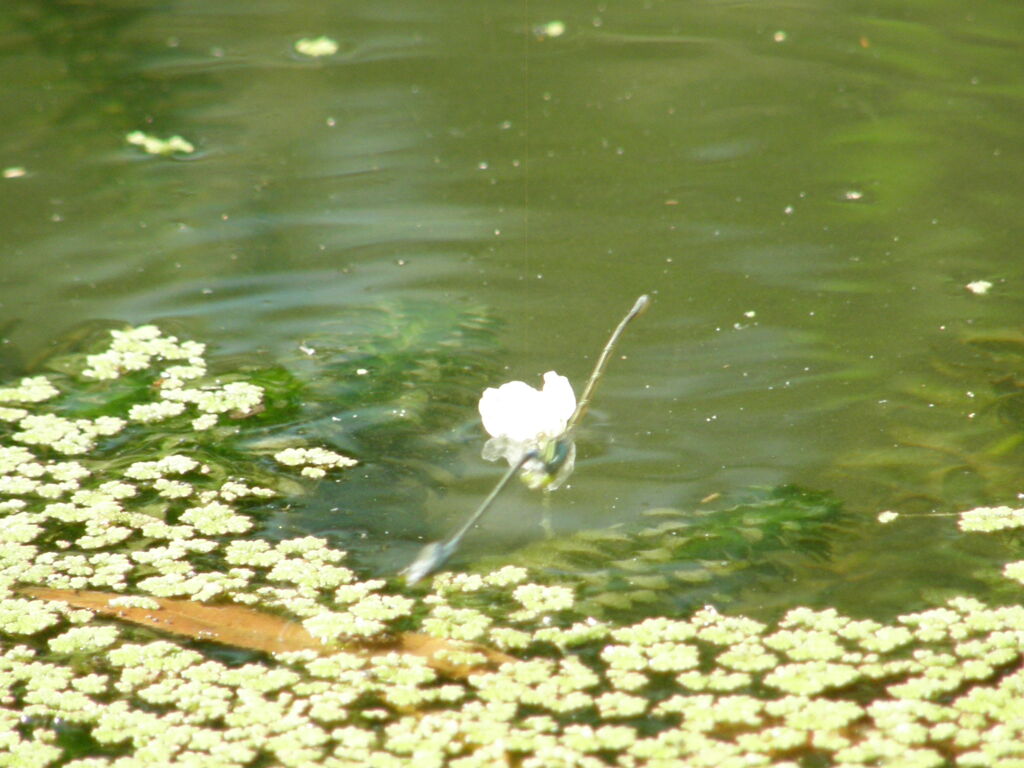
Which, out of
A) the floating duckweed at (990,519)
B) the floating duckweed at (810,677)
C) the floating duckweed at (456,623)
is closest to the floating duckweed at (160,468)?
the floating duckweed at (456,623)

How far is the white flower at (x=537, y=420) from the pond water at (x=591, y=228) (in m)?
0.25

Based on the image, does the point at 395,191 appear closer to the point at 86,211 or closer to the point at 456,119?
the point at 456,119

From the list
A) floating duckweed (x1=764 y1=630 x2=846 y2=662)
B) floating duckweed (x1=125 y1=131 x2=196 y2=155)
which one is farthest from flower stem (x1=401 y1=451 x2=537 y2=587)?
floating duckweed (x1=125 y1=131 x2=196 y2=155)

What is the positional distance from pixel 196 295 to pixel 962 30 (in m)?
3.13

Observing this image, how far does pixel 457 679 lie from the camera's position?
194 cm

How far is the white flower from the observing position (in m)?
2.09

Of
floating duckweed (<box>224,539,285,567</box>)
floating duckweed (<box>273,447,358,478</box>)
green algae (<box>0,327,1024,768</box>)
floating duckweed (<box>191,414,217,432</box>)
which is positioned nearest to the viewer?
green algae (<box>0,327,1024,768</box>)

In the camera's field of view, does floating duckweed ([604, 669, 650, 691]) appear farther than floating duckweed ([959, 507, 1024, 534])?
No

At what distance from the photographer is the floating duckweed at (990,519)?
7.37ft

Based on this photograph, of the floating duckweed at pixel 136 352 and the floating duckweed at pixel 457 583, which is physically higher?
the floating duckweed at pixel 457 583

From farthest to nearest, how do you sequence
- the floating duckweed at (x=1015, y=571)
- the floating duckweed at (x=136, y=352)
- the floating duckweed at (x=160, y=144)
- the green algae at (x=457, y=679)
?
1. the floating duckweed at (x=160, y=144)
2. the floating duckweed at (x=136, y=352)
3. the floating duckweed at (x=1015, y=571)
4. the green algae at (x=457, y=679)

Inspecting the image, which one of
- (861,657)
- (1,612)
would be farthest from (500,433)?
(1,612)

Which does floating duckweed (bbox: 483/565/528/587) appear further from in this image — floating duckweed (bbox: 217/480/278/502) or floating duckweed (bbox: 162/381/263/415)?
floating duckweed (bbox: 162/381/263/415)

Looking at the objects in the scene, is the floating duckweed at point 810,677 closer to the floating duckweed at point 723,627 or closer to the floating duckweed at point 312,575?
the floating duckweed at point 723,627
